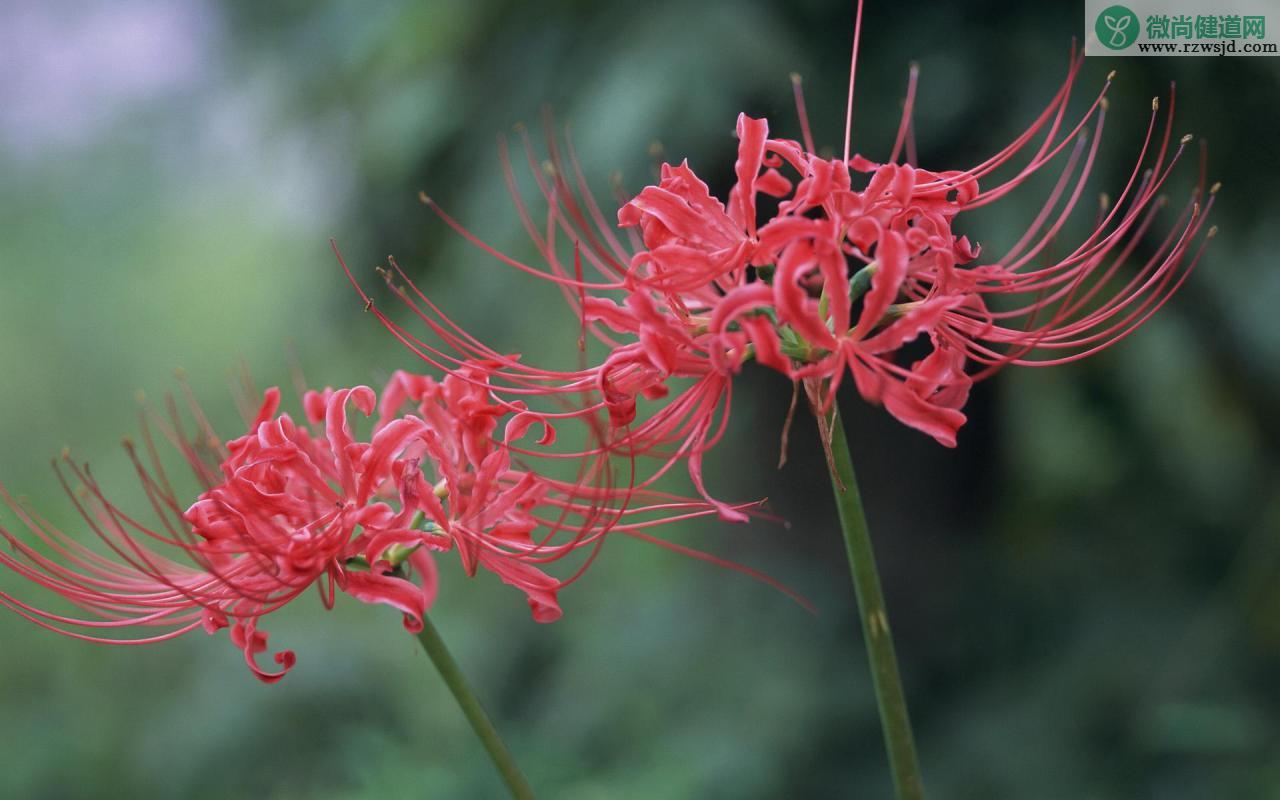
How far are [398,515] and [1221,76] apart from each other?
200 centimetres

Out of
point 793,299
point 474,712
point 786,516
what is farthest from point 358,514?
point 786,516

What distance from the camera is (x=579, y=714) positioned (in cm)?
276

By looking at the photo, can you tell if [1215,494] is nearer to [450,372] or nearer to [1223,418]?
[1223,418]

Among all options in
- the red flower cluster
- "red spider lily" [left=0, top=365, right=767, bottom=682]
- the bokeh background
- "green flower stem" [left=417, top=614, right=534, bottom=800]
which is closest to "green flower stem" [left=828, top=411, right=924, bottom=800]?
the red flower cluster

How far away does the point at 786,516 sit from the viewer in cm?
312

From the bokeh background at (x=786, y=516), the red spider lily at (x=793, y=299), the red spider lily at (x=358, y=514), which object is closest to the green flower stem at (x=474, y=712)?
the red spider lily at (x=358, y=514)

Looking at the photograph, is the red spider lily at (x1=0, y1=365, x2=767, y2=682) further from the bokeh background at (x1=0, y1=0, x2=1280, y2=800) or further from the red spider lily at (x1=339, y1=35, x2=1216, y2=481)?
the bokeh background at (x1=0, y1=0, x2=1280, y2=800)

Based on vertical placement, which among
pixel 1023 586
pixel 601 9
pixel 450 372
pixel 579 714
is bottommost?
pixel 1023 586

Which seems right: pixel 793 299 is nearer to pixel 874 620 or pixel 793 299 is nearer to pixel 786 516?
pixel 874 620

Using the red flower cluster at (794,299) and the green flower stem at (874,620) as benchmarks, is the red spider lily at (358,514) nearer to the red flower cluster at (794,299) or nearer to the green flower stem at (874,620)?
the red flower cluster at (794,299)

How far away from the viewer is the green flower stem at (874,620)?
3.36 ft

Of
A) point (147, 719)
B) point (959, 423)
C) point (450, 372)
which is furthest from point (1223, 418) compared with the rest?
point (147, 719)

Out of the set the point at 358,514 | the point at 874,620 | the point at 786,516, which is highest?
the point at 358,514

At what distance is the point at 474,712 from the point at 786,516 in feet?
7.05
